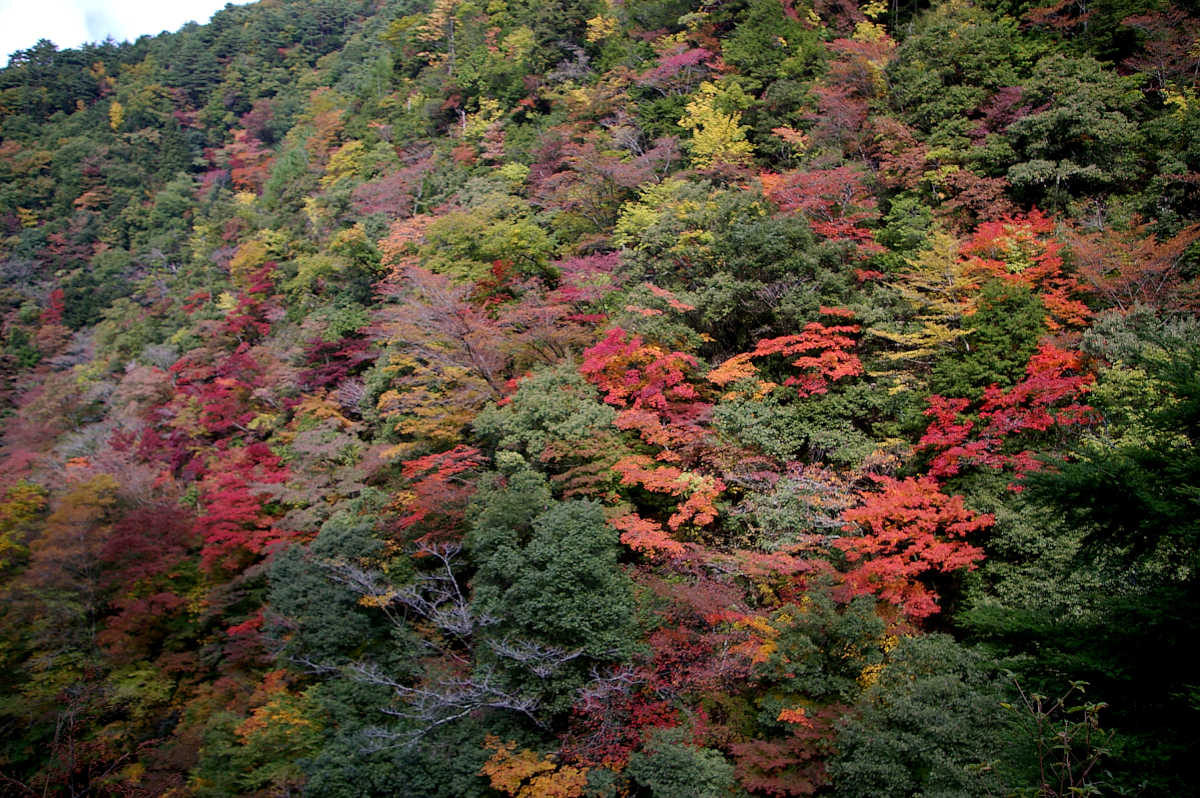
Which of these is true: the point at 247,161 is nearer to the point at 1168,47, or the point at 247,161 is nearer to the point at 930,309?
the point at 930,309

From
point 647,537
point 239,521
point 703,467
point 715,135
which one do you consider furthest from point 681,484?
point 239,521

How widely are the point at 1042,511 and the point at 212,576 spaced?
1970 centimetres

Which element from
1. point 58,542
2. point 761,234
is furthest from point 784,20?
point 58,542

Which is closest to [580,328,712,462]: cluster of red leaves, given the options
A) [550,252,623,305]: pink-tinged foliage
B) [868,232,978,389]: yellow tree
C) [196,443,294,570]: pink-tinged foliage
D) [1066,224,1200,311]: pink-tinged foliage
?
[550,252,623,305]: pink-tinged foliage

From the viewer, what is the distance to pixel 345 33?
55.8 m

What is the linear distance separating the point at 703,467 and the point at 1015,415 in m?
5.44

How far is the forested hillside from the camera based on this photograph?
7.99m

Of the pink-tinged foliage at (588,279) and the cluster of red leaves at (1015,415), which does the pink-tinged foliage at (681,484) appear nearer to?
the cluster of red leaves at (1015,415)

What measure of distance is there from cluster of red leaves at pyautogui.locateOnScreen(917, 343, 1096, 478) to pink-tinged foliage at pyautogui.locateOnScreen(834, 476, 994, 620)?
758 millimetres

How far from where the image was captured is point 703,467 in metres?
13.0

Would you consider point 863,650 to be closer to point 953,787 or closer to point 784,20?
point 953,787

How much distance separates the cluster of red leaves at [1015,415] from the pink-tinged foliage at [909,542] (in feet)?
2.49

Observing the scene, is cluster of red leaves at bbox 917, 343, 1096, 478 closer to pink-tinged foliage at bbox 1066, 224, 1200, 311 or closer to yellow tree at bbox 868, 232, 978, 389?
yellow tree at bbox 868, 232, 978, 389

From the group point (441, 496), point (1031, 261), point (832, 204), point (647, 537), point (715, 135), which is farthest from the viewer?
point (715, 135)
